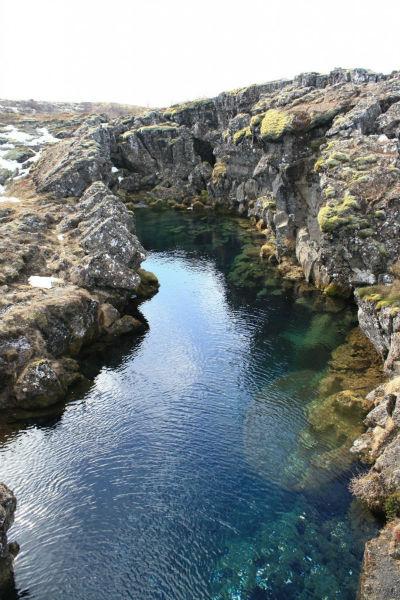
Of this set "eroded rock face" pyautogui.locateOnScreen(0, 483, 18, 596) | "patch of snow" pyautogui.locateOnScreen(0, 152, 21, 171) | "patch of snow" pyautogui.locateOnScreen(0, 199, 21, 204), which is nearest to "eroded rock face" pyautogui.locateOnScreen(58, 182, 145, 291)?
"patch of snow" pyautogui.locateOnScreen(0, 199, 21, 204)

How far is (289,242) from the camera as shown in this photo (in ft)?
276

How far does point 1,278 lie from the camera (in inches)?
2320

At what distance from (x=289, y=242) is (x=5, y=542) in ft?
218

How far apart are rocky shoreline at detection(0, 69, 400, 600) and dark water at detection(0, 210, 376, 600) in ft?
11.6

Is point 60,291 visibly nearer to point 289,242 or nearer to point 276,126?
point 289,242

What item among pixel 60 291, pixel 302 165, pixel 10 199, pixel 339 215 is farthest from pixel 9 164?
pixel 339 215

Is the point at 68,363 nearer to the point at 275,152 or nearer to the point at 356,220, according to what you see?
the point at 356,220

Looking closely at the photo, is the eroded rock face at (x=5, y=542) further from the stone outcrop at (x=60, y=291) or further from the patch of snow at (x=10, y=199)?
the patch of snow at (x=10, y=199)

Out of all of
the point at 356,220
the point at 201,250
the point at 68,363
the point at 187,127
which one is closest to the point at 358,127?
the point at 356,220

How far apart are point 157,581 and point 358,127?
6682 centimetres

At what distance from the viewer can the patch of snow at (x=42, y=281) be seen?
60.4 m

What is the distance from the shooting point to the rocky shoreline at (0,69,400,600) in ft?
139

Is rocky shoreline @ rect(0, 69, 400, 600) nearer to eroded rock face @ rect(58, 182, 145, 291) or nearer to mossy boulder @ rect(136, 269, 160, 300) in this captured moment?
eroded rock face @ rect(58, 182, 145, 291)

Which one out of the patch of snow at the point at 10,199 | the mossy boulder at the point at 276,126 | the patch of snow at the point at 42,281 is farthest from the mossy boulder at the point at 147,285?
the patch of snow at the point at 10,199
